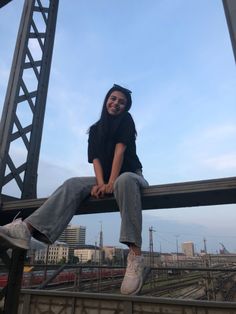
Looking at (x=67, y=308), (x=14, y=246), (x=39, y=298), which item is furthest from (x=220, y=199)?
(x=39, y=298)

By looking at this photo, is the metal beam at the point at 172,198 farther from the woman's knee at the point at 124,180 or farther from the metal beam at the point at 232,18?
the metal beam at the point at 232,18

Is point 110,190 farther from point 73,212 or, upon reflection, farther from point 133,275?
point 133,275

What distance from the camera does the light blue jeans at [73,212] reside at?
1504mm

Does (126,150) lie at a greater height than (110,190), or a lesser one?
greater

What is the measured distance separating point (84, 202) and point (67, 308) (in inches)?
81.5

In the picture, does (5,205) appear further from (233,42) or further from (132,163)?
(233,42)

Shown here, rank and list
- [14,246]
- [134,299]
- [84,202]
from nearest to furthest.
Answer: [14,246] → [84,202] → [134,299]

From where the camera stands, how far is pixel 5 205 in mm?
1905

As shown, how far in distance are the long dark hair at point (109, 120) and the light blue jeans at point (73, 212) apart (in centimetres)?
43

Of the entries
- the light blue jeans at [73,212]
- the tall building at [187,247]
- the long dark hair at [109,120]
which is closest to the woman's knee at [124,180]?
the light blue jeans at [73,212]

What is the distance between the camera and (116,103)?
2.06 m

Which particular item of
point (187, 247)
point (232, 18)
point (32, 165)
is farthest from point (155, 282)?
point (187, 247)

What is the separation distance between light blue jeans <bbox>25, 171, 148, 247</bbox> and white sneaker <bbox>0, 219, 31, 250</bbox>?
0.23ft

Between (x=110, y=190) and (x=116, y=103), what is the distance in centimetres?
67
